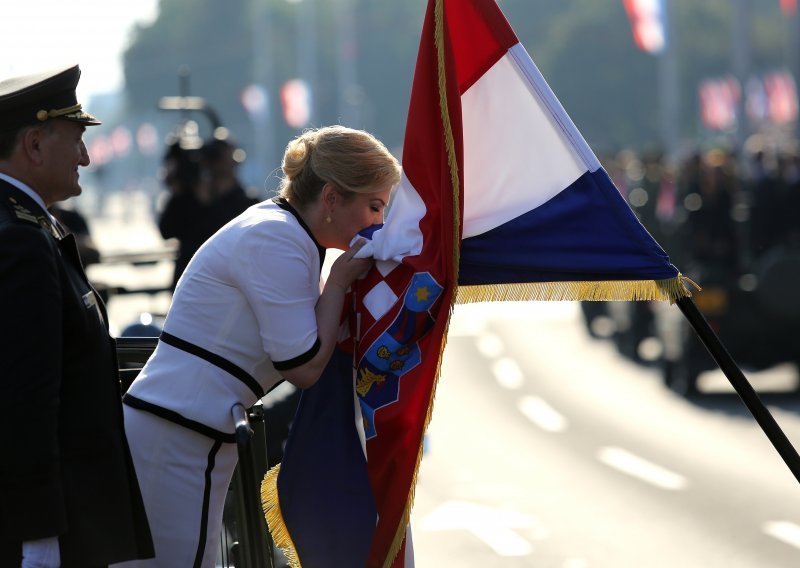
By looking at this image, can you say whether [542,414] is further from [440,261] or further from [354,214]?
[354,214]

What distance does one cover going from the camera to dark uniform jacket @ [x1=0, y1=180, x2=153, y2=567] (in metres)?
3.14

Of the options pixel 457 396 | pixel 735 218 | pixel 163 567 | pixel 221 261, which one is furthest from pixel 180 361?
pixel 735 218

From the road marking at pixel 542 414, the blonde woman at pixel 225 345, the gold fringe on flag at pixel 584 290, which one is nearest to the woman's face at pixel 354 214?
the blonde woman at pixel 225 345

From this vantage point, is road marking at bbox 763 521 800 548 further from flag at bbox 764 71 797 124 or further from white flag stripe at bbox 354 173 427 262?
flag at bbox 764 71 797 124

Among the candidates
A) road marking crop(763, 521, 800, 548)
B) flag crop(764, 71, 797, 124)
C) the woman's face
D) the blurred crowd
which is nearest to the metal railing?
the woman's face

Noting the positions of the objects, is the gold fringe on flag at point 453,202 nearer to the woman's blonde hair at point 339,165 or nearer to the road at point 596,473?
the woman's blonde hair at point 339,165

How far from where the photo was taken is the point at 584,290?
414cm

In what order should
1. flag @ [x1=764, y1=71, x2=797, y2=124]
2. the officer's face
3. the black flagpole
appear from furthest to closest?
flag @ [x1=764, y1=71, x2=797, y2=124]
the black flagpole
the officer's face

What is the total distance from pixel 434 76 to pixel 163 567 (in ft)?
4.60

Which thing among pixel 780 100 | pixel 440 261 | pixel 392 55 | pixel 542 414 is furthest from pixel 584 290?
pixel 392 55

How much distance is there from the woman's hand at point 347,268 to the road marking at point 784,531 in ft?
15.5

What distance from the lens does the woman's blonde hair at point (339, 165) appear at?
3812 mm

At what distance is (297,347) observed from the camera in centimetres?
366

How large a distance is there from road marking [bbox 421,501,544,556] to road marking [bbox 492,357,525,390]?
5950 mm
